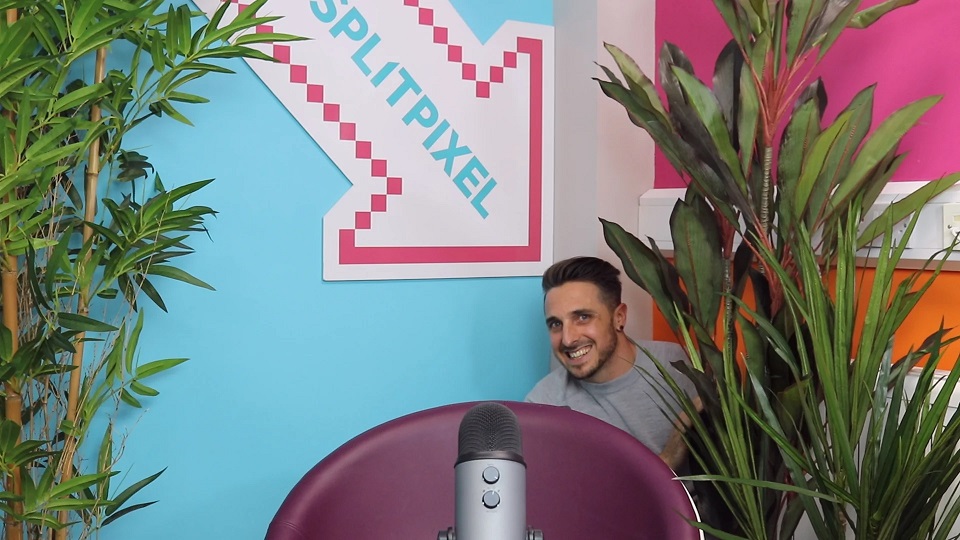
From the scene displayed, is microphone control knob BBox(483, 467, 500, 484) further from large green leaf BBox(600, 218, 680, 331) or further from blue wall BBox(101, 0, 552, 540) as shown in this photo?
blue wall BBox(101, 0, 552, 540)

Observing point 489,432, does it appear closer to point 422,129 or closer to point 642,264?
point 642,264

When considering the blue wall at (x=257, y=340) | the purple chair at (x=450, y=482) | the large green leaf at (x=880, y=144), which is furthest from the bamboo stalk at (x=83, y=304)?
the large green leaf at (x=880, y=144)

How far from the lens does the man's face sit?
94.5 inches

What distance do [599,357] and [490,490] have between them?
4.89ft

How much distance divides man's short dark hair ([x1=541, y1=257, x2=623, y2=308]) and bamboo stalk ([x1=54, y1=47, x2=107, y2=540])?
1.19 metres

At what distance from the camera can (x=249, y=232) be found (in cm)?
246

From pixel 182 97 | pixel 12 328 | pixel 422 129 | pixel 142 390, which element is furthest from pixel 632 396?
pixel 12 328

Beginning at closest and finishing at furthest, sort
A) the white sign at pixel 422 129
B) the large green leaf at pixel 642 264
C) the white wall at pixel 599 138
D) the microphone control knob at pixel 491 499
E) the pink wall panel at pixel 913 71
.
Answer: the microphone control knob at pixel 491 499 → the pink wall panel at pixel 913 71 → the large green leaf at pixel 642 264 → the white sign at pixel 422 129 → the white wall at pixel 599 138

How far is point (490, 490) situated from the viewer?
0.94 m

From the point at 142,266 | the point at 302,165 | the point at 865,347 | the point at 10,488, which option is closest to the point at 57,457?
the point at 10,488

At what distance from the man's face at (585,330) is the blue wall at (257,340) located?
0.44 meters

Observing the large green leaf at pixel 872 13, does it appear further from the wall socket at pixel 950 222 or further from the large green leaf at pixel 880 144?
the wall socket at pixel 950 222

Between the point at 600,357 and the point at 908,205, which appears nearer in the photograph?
the point at 908,205

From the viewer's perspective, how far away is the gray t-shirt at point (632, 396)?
2.33m
